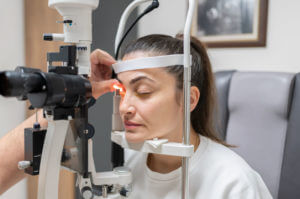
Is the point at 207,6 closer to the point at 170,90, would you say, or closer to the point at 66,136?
the point at 170,90

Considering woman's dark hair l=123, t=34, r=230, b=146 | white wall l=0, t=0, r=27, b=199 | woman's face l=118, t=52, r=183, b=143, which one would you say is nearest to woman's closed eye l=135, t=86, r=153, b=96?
woman's face l=118, t=52, r=183, b=143

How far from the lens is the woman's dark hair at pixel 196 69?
3.33ft

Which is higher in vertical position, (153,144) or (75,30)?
(75,30)

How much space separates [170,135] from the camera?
1.05m

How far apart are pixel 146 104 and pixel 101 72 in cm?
26

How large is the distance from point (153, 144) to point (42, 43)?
0.88m

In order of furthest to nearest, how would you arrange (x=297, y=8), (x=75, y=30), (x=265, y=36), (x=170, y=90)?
(x=265, y=36), (x=297, y=8), (x=170, y=90), (x=75, y=30)

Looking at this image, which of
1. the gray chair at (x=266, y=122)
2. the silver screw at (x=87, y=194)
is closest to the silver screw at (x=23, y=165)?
the silver screw at (x=87, y=194)

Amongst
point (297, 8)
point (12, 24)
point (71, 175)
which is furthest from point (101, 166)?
point (297, 8)

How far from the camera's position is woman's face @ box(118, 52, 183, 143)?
94 cm

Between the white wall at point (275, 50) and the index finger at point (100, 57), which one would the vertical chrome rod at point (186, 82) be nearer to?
the index finger at point (100, 57)

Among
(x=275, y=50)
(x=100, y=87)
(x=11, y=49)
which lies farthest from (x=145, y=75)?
(x=275, y=50)

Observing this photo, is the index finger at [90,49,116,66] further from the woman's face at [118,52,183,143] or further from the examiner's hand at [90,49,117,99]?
the woman's face at [118,52,183,143]

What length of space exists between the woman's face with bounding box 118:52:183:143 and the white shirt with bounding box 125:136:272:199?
19cm
